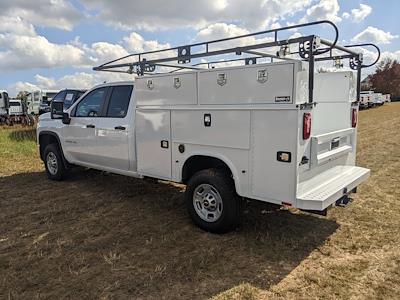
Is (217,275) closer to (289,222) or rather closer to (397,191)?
(289,222)

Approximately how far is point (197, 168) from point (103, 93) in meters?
2.39

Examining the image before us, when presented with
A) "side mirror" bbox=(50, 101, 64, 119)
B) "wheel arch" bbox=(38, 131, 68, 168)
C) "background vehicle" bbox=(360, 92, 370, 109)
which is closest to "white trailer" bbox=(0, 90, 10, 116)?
"wheel arch" bbox=(38, 131, 68, 168)

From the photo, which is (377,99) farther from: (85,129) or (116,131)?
(116,131)

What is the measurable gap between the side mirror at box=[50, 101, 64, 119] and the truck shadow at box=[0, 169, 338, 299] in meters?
1.56

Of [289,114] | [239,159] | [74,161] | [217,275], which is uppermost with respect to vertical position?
[289,114]

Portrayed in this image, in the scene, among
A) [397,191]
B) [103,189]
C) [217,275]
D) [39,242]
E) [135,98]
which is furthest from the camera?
[103,189]

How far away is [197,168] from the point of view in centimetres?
490

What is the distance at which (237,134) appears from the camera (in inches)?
164

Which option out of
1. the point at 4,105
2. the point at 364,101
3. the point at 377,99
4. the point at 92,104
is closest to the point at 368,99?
the point at 364,101

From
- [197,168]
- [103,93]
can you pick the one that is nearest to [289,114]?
[197,168]

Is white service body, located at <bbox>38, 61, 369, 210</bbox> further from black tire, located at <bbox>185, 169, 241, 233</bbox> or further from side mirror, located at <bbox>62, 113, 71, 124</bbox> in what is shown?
side mirror, located at <bbox>62, 113, 71, 124</bbox>

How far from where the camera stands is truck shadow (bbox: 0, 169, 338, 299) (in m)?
3.43

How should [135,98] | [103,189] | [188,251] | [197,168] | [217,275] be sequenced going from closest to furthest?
1. [217,275]
2. [188,251]
3. [197,168]
4. [135,98]
5. [103,189]

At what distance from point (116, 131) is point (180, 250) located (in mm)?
2443
